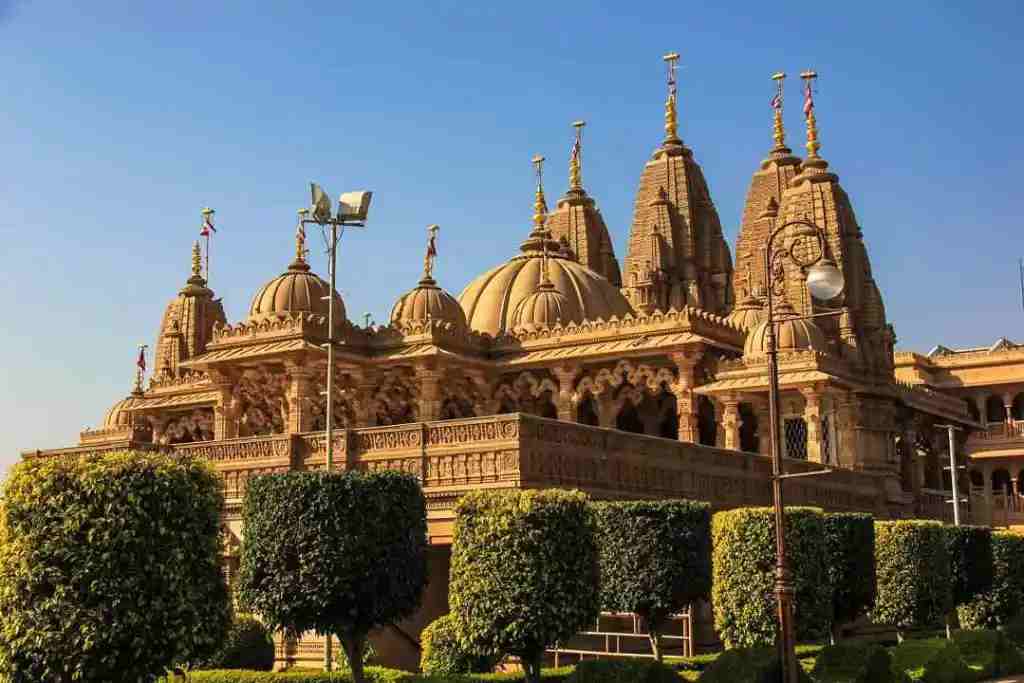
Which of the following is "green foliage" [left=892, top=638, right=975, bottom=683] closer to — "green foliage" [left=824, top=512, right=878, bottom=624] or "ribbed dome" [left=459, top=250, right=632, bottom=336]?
"green foliage" [left=824, top=512, right=878, bottom=624]

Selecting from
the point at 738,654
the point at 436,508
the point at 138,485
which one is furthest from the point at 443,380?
the point at 138,485

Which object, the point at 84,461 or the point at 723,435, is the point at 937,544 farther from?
the point at 84,461

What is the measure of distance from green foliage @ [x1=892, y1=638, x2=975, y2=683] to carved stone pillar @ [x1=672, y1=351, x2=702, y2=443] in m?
14.6

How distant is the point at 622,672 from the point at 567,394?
24267mm

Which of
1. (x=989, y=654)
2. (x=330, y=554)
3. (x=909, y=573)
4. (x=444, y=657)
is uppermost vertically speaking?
(x=330, y=554)

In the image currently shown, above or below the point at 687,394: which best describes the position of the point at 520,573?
below

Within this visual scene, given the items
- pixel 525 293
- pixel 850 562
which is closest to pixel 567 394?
pixel 525 293

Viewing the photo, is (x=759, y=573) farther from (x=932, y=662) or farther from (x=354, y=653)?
(x=354, y=653)

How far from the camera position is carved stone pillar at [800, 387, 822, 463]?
3844cm

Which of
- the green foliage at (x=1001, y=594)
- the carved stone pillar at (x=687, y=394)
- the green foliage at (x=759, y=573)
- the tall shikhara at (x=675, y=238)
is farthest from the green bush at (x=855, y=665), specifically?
the tall shikhara at (x=675, y=238)

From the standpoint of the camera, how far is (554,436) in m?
25.5

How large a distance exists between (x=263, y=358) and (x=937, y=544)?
66.7 ft

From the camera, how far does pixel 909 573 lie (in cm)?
2773

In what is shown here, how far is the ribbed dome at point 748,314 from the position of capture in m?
44.4
